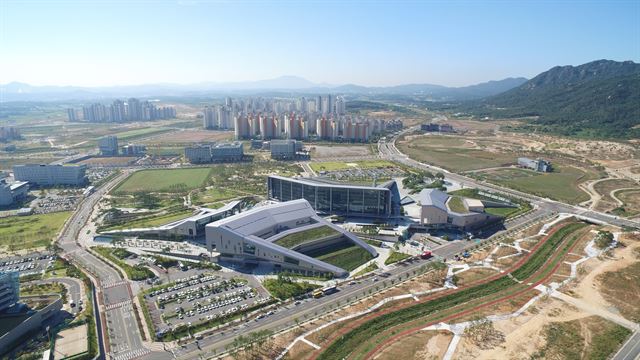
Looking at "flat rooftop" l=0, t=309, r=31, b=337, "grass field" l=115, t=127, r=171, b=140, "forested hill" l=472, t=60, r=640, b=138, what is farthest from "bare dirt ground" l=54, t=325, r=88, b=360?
"forested hill" l=472, t=60, r=640, b=138

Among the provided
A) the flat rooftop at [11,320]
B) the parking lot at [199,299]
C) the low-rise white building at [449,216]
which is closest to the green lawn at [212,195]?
the parking lot at [199,299]

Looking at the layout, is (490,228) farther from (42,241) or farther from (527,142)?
(527,142)

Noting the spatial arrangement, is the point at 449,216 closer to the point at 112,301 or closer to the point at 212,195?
the point at 212,195

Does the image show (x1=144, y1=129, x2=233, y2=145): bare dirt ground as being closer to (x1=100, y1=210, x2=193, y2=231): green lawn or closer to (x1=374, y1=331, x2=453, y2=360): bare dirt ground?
(x1=100, y1=210, x2=193, y2=231): green lawn

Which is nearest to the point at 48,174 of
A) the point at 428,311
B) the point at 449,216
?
the point at 449,216

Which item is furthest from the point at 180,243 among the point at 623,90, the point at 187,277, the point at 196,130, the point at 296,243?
the point at 623,90

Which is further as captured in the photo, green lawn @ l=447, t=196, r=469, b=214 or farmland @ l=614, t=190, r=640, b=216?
farmland @ l=614, t=190, r=640, b=216

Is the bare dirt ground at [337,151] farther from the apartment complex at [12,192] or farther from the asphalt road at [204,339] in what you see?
the apartment complex at [12,192]
